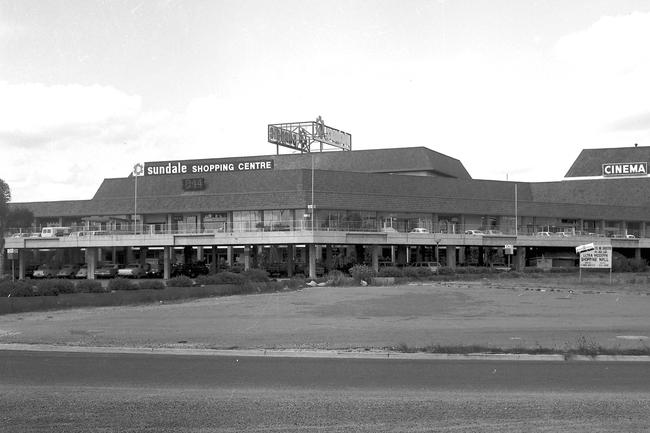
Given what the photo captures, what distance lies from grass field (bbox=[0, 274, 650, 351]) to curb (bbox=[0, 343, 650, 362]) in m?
0.53

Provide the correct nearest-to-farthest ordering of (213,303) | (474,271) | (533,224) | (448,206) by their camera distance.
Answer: (213,303) < (474,271) < (448,206) < (533,224)

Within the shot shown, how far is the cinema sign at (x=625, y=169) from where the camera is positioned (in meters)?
99.6

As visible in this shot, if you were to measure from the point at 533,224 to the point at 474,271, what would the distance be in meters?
28.4

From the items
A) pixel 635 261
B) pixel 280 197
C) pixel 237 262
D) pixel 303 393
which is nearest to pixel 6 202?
pixel 237 262

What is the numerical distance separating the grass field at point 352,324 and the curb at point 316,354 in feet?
1.72

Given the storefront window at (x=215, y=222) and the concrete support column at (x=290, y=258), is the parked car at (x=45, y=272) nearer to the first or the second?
the storefront window at (x=215, y=222)

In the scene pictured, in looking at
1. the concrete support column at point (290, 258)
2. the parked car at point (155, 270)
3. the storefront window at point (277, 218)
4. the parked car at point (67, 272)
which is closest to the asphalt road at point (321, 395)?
the concrete support column at point (290, 258)

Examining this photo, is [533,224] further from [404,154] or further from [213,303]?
[213,303]

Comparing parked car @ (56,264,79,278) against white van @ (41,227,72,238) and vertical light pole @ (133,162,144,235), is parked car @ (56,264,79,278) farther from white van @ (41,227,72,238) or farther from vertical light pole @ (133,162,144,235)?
vertical light pole @ (133,162,144,235)

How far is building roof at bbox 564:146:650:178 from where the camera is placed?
340ft

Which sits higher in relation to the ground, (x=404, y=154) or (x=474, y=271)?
(x=404, y=154)

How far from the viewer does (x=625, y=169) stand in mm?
100875

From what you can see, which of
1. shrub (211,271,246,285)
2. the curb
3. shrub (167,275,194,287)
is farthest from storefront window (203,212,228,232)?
the curb

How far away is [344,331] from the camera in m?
19.7
